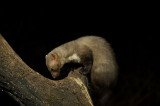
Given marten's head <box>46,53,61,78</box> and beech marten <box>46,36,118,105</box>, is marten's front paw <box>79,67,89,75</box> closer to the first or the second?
beech marten <box>46,36,118,105</box>

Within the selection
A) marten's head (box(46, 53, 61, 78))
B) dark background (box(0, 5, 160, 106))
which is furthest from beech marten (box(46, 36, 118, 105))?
dark background (box(0, 5, 160, 106))

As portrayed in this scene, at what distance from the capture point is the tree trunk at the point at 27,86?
2639 mm

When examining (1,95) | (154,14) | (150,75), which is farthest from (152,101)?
(1,95)

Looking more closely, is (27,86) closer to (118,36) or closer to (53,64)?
(53,64)

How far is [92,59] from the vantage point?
442 cm

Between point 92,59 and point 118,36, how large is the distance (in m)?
2.50

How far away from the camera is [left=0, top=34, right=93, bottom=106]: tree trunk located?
8.66ft

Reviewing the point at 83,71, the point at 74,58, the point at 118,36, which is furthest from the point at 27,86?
the point at 118,36

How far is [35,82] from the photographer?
2779 millimetres

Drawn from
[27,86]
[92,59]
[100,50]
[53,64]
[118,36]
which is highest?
[27,86]

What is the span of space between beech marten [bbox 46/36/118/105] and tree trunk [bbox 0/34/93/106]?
1411 mm

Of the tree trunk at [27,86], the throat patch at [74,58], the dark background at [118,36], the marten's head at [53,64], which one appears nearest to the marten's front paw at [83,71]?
the throat patch at [74,58]

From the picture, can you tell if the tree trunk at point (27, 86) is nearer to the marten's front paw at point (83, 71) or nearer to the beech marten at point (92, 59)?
the marten's front paw at point (83, 71)

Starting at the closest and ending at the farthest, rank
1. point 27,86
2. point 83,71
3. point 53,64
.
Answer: point 27,86 < point 83,71 < point 53,64
